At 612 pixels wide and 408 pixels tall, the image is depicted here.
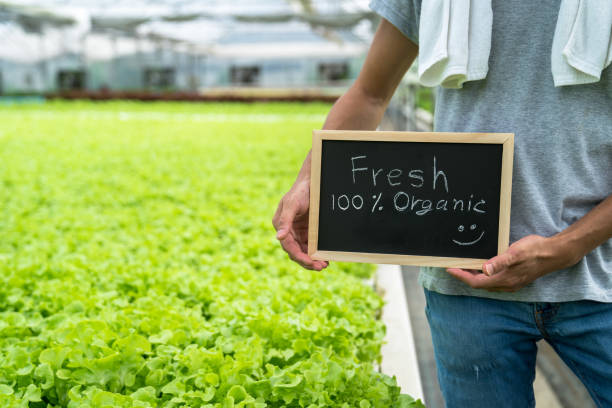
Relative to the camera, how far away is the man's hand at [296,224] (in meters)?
1.39

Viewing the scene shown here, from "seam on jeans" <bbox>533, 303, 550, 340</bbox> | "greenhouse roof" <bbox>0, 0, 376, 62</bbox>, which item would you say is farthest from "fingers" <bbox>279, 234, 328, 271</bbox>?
"greenhouse roof" <bbox>0, 0, 376, 62</bbox>

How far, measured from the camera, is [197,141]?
10.2 m

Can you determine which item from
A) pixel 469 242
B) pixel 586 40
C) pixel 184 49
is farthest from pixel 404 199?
pixel 184 49

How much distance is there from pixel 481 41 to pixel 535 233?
43 centimetres

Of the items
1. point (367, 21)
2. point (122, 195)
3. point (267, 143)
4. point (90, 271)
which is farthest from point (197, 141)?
point (367, 21)

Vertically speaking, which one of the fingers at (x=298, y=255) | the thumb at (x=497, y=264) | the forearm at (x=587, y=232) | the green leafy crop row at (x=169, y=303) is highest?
the forearm at (x=587, y=232)

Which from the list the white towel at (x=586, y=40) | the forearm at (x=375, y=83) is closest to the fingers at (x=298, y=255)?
the forearm at (x=375, y=83)

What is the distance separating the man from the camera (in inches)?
47.6

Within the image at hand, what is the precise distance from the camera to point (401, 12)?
4.56 ft

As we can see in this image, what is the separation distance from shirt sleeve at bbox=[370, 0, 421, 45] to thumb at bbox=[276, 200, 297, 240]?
1.63 ft

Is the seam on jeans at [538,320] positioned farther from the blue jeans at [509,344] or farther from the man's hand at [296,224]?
the man's hand at [296,224]

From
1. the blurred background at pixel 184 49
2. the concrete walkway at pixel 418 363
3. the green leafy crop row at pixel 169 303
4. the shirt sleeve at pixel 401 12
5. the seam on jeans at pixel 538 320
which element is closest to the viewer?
the seam on jeans at pixel 538 320

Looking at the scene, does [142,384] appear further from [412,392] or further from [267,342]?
[412,392]

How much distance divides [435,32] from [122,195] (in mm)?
4800
